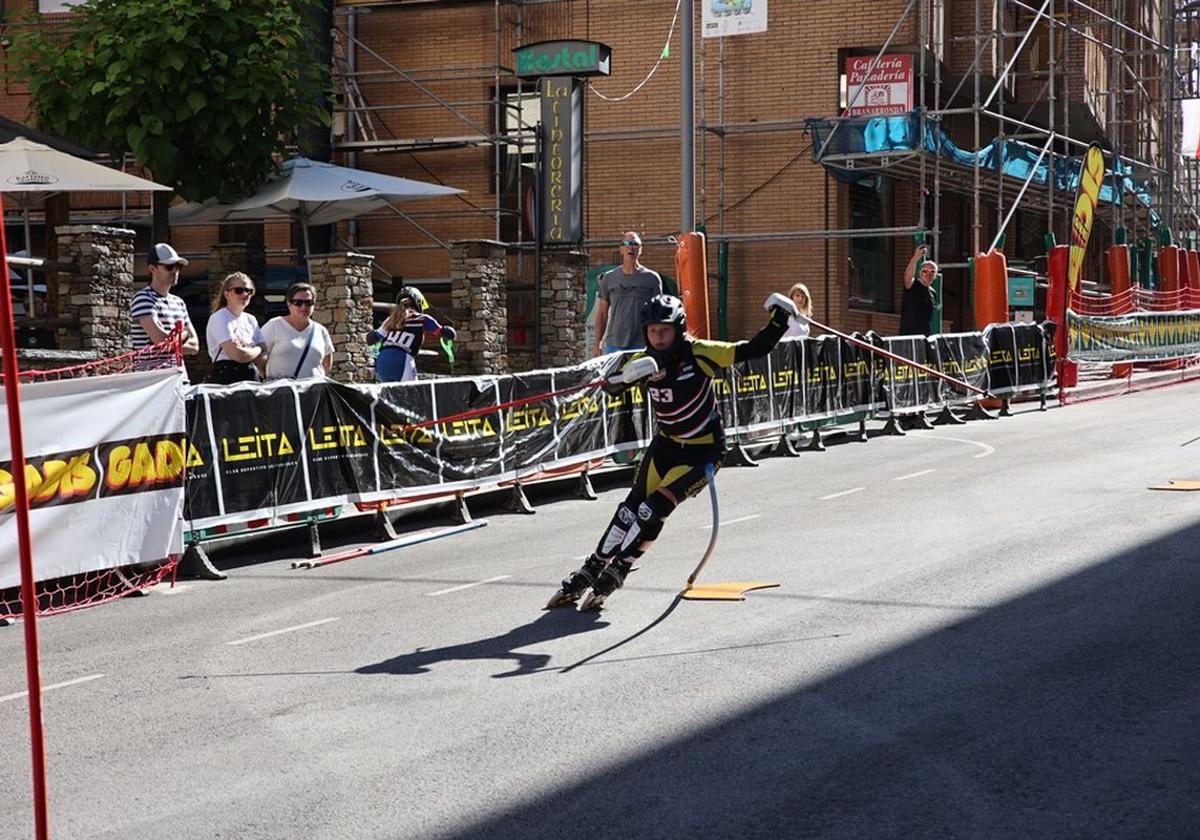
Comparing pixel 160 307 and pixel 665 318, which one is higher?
pixel 160 307

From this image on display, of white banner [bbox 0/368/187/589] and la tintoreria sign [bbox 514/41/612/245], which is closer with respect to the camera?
white banner [bbox 0/368/187/589]

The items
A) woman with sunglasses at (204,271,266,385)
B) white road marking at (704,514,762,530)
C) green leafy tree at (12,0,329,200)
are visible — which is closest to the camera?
white road marking at (704,514,762,530)

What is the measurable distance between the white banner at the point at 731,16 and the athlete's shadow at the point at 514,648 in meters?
18.8

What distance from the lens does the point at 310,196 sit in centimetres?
2278

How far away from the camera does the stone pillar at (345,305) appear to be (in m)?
20.6

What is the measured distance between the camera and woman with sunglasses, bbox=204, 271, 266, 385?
12674 millimetres

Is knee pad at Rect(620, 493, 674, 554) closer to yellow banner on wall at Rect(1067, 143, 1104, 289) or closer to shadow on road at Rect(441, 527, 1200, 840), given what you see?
shadow on road at Rect(441, 527, 1200, 840)

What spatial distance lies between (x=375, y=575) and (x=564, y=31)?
21120 mm

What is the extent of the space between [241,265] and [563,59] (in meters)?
6.57

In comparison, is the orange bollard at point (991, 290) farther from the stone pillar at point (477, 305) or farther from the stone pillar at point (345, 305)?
the stone pillar at point (345, 305)

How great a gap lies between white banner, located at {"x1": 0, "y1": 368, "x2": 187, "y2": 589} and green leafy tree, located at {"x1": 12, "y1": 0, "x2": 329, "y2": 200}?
12.1 metres

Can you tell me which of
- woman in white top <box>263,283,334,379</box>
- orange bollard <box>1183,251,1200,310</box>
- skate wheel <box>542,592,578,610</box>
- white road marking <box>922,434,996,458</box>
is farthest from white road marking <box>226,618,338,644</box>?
orange bollard <box>1183,251,1200,310</box>

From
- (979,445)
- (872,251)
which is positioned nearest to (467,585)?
(979,445)

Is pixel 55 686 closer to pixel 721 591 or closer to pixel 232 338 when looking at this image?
pixel 721 591
